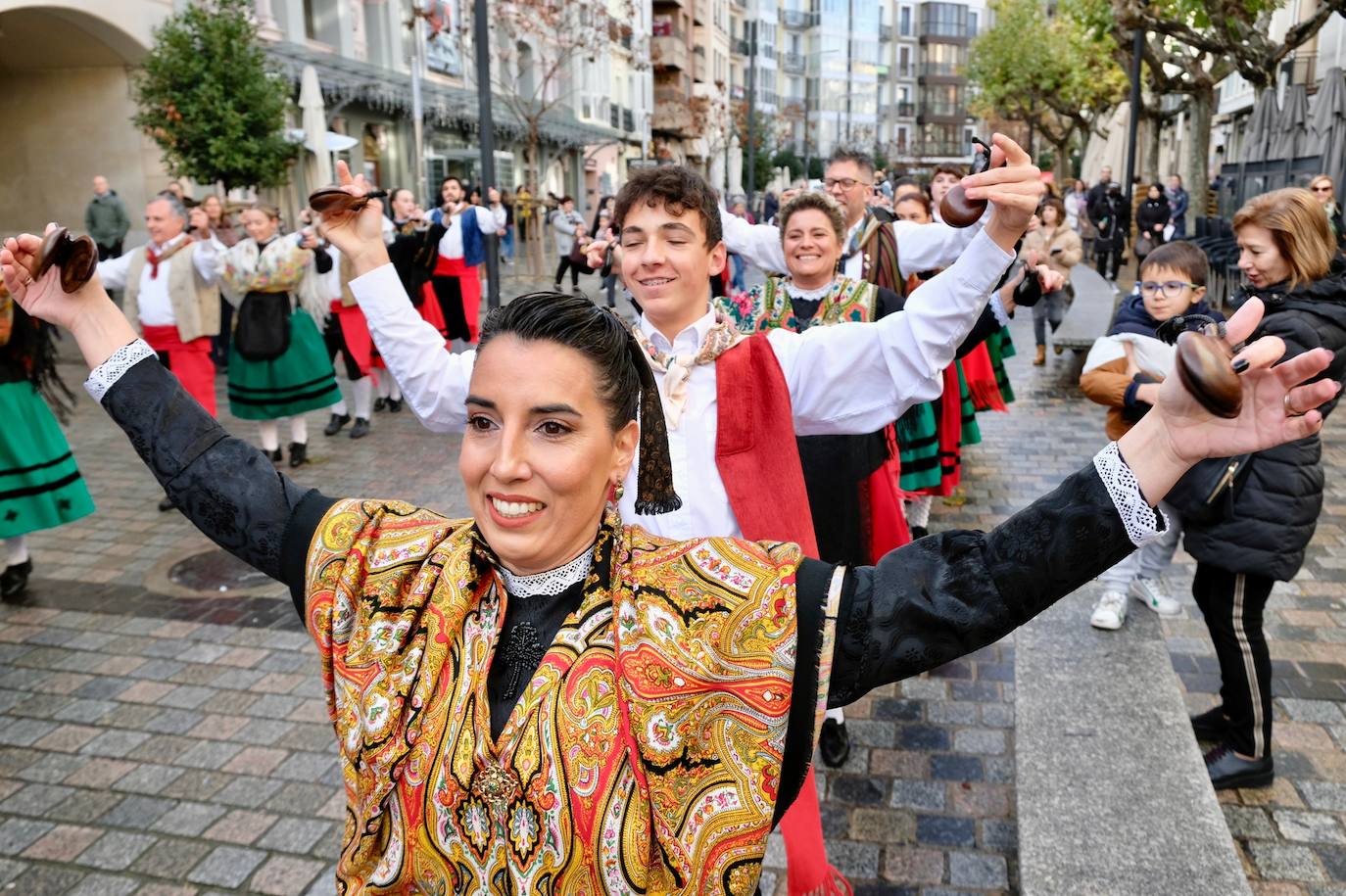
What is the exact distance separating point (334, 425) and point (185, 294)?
2.81m

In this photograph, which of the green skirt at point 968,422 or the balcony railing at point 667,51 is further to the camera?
the balcony railing at point 667,51

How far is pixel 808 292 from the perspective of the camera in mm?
4520

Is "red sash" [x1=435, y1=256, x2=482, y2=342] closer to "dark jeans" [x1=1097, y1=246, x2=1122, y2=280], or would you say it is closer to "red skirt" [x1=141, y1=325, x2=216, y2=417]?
"red skirt" [x1=141, y1=325, x2=216, y2=417]

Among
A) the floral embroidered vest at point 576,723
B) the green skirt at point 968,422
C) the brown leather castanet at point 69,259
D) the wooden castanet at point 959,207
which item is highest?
the wooden castanet at point 959,207

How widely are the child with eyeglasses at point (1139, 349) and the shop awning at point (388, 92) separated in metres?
17.1

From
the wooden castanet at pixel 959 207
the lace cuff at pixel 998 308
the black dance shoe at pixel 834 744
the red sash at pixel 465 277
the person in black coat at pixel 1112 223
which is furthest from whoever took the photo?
the person in black coat at pixel 1112 223

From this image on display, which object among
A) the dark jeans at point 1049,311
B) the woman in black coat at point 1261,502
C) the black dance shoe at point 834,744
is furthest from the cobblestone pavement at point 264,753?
the dark jeans at point 1049,311

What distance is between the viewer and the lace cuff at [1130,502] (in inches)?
57.1

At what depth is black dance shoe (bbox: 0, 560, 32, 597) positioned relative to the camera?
5964 mm

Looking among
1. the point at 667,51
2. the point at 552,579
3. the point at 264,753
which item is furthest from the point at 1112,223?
the point at 667,51

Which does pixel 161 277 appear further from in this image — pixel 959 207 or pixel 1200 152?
pixel 1200 152

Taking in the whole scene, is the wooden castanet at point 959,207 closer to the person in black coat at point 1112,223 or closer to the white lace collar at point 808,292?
the white lace collar at point 808,292

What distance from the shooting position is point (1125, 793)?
3.15 meters

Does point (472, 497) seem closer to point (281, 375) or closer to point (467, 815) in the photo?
point (467, 815)
